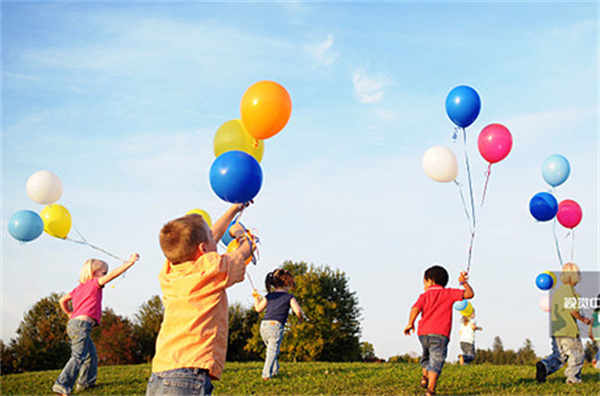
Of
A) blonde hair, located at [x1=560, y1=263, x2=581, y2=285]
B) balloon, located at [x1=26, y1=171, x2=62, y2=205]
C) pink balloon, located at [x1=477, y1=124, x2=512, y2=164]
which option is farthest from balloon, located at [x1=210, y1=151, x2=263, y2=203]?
blonde hair, located at [x1=560, y1=263, x2=581, y2=285]

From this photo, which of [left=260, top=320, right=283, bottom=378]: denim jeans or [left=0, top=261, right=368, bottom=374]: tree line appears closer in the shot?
[left=260, top=320, right=283, bottom=378]: denim jeans

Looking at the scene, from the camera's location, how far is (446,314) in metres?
7.60

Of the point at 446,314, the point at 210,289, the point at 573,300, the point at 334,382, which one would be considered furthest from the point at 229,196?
the point at 573,300

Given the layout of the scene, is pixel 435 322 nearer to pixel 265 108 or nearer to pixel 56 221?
pixel 265 108

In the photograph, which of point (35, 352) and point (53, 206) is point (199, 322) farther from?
point (35, 352)

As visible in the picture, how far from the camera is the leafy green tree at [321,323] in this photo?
1994 centimetres

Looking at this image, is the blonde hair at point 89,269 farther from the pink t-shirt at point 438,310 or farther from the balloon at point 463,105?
the balloon at point 463,105

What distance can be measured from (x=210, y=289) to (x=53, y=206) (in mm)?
8335

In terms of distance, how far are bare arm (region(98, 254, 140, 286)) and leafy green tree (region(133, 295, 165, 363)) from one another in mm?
12247

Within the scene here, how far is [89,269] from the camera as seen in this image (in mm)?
8500

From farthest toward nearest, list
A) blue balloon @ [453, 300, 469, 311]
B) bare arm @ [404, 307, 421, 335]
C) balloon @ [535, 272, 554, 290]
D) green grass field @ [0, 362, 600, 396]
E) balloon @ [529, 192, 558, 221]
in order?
blue balloon @ [453, 300, 469, 311]
balloon @ [535, 272, 554, 290]
balloon @ [529, 192, 558, 221]
green grass field @ [0, 362, 600, 396]
bare arm @ [404, 307, 421, 335]

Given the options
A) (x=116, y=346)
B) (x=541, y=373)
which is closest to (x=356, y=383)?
(x=541, y=373)

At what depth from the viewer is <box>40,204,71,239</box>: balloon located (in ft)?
35.4

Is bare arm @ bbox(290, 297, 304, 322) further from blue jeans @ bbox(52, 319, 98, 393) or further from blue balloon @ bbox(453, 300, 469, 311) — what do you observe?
blue balloon @ bbox(453, 300, 469, 311)
